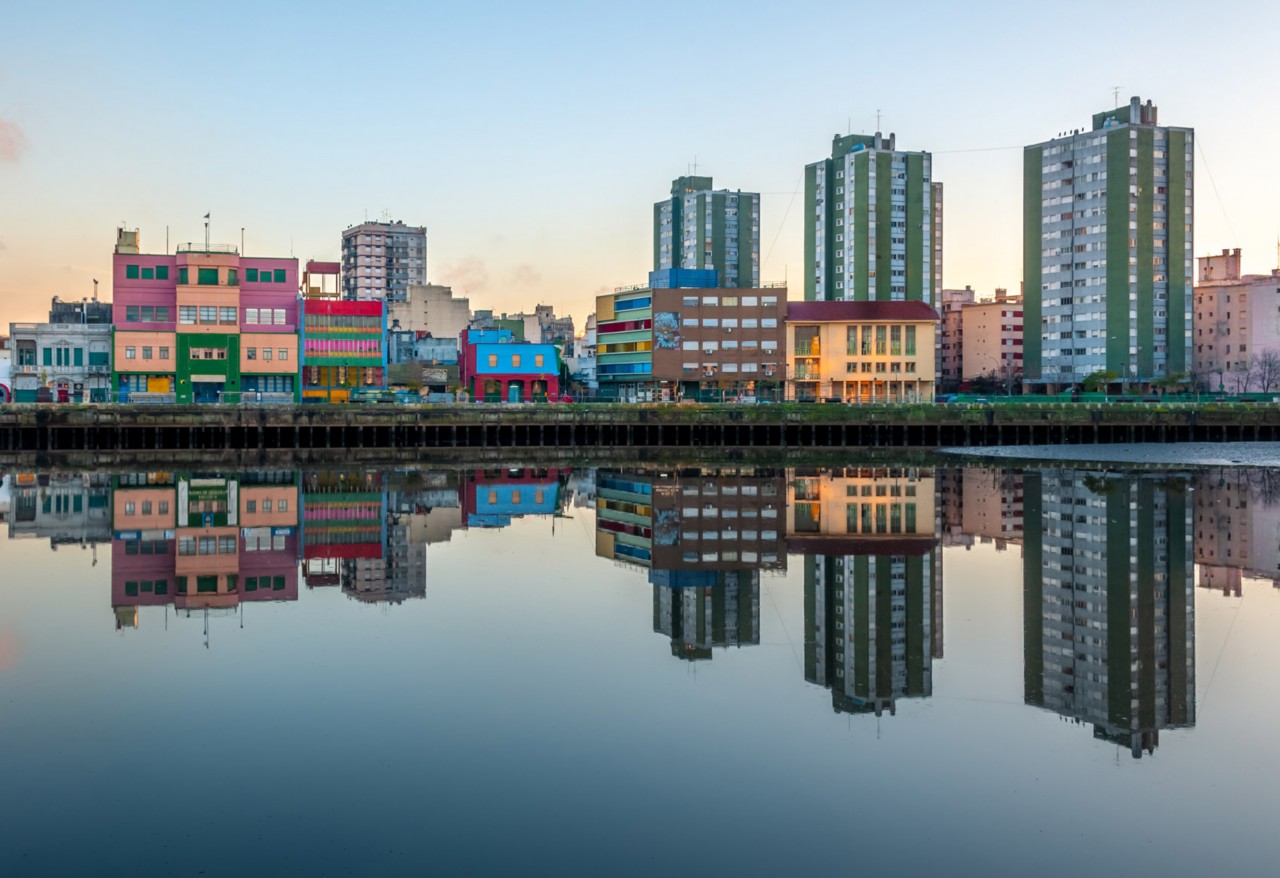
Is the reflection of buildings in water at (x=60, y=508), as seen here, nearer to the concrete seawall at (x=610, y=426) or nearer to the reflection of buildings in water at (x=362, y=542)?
the reflection of buildings in water at (x=362, y=542)

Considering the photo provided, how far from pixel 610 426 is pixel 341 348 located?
24.5 meters

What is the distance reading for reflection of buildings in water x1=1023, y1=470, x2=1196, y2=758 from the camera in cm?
1202

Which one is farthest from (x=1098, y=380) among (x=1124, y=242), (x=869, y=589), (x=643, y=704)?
(x=643, y=704)

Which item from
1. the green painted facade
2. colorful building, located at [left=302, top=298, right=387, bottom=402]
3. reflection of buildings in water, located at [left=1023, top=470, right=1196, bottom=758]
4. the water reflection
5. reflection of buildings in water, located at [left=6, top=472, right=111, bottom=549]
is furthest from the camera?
the green painted facade

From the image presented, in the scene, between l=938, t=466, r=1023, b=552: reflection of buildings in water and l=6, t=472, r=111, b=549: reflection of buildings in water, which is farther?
l=6, t=472, r=111, b=549: reflection of buildings in water

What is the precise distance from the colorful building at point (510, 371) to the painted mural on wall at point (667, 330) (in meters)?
8.79

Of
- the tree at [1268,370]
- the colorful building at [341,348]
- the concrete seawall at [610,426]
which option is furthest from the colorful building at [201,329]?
the tree at [1268,370]

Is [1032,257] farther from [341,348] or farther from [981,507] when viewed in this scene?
[981,507]

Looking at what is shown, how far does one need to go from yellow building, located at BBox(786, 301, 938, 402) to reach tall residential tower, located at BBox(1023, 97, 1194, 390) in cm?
2131

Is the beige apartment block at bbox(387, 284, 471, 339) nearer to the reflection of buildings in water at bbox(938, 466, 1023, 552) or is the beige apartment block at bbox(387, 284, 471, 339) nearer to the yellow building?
the yellow building

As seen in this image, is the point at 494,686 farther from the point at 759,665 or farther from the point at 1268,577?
the point at 1268,577

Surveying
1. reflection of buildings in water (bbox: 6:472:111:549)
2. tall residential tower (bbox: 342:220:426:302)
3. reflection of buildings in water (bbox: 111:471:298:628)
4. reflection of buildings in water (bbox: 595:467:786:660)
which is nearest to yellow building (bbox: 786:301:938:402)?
reflection of buildings in water (bbox: 595:467:786:660)

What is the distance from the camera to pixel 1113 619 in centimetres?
1586

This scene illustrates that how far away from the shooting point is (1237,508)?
103ft
